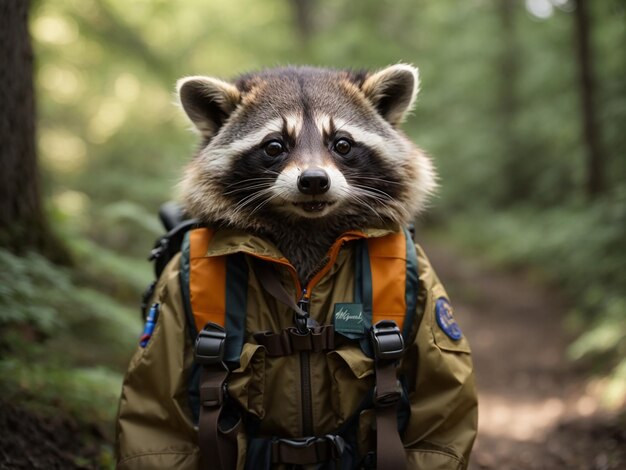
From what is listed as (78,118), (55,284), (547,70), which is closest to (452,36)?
(547,70)

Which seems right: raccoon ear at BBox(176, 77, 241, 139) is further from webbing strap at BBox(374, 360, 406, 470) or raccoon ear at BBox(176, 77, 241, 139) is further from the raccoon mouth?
webbing strap at BBox(374, 360, 406, 470)

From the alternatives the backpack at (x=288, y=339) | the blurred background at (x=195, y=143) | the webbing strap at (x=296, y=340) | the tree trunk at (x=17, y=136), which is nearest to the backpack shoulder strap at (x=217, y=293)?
the backpack at (x=288, y=339)

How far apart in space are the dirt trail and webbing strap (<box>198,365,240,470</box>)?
2468 mm

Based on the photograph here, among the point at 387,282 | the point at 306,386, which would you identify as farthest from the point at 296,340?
the point at 387,282

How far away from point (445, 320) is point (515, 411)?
3733 millimetres

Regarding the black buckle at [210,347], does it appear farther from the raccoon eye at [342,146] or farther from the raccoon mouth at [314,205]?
the raccoon eye at [342,146]

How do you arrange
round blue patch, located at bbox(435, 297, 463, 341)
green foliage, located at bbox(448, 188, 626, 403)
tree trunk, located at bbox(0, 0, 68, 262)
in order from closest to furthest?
round blue patch, located at bbox(435, 297, 463, 341) < tree trunk, located at bbox(0, 0, 68, 262) < green foliage, located at bbox(448, 188, 626, 403)

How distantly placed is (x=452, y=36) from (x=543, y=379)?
12.4 meters

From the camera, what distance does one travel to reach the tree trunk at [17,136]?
10.8ft

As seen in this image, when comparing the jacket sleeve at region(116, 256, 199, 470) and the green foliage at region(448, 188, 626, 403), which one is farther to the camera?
the green foliage at region(448, 188, 626, 403)

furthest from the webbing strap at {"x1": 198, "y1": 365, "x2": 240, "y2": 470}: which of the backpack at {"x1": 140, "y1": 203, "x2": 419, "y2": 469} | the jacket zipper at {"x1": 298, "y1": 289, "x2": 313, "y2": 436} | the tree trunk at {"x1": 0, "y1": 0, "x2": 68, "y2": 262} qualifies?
the tree trunk at {"x1": 0, "y1": 0, "x2": 68, "y2": 262}

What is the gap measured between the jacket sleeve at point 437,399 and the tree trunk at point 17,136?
2.65m

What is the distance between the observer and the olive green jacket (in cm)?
245

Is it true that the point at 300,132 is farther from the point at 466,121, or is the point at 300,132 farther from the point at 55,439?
the point at 466,121
